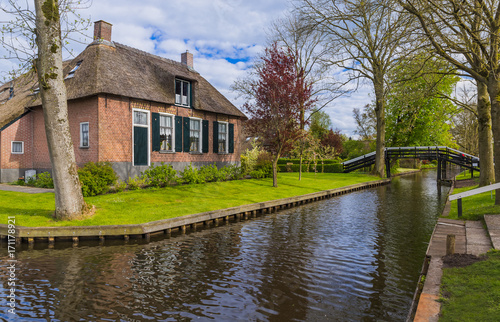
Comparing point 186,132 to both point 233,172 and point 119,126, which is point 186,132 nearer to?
point 233,172

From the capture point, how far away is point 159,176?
1496 cm

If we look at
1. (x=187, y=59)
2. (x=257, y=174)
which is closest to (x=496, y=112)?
(x=257, y=174)

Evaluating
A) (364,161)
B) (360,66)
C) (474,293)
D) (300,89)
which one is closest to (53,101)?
(474,293)

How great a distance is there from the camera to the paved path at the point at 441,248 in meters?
4.00

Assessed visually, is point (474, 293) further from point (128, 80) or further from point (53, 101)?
point (128, 80)

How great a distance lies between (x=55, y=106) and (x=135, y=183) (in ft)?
20.2

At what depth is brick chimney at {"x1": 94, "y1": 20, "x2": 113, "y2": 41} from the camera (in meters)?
16.5

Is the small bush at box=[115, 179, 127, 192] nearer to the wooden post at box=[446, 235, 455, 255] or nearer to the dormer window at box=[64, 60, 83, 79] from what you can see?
the dormer window at box=[64, 60, 83, 79]

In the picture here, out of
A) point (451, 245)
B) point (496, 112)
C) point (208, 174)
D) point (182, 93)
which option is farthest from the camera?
point (182, 93)

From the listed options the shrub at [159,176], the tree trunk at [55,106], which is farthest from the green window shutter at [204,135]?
the tree trunk at [55,106]

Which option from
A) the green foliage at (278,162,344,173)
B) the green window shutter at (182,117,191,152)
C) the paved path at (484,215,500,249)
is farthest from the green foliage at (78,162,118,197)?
the green foliage at (278,162,344,173)

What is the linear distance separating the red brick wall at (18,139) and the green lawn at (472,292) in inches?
734

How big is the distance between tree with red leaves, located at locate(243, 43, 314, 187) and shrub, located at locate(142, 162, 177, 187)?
5.10 meters

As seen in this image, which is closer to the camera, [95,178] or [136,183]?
[95,178]
